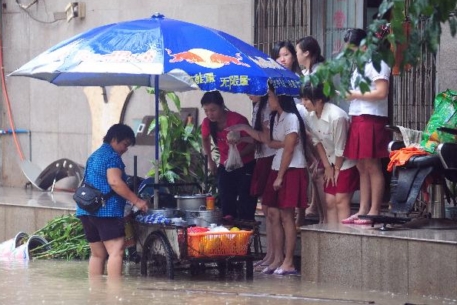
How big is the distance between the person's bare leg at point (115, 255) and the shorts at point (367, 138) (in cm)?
230

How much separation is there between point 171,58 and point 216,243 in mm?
1721

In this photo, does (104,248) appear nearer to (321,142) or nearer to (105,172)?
(105,172)

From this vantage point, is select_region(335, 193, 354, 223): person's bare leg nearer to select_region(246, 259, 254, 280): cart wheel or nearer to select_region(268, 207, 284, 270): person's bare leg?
select_region(268, 207, 284, 270): person's bare leg

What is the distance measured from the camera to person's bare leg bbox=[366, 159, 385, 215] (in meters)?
11.0

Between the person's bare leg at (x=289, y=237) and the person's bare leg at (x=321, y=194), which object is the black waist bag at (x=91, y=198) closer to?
the person's bare leg at (x=289, y=237)

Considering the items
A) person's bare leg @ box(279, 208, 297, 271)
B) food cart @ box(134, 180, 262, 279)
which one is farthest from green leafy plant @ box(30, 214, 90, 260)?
person's bare leg @ box(279, 208, 297, 271)

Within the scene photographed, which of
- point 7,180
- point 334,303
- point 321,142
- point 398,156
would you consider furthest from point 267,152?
point 7,180

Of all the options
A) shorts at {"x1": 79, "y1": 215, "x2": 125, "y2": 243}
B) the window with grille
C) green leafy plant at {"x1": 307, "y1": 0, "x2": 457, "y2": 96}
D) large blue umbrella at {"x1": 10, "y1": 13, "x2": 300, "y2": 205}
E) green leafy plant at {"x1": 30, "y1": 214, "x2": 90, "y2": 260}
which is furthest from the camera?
the window with grille

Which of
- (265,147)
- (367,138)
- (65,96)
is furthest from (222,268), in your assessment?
(65,96)

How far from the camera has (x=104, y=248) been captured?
435 inches

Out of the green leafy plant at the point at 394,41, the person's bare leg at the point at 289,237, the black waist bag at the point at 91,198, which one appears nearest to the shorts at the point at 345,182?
the person's bare leg at the point at 289,237

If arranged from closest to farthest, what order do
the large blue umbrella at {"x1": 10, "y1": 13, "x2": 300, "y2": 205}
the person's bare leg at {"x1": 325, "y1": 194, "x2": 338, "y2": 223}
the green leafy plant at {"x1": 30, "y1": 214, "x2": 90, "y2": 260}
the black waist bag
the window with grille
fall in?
the large blue umbrella at {"x1": 10, "y1": 13, "x2": 300, "y2": 205}, the black waist bag, the person's bare leg at {"x1": 325, "y1": 194, "x2": 338, "y2": 223}, the green leafy plant at {"x1": 30, "y1": 214, "x2": 90, "y2": 260}, the window with grille

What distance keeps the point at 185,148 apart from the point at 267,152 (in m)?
2.26

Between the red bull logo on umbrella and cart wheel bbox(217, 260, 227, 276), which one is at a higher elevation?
the red bull logo on umbrella
